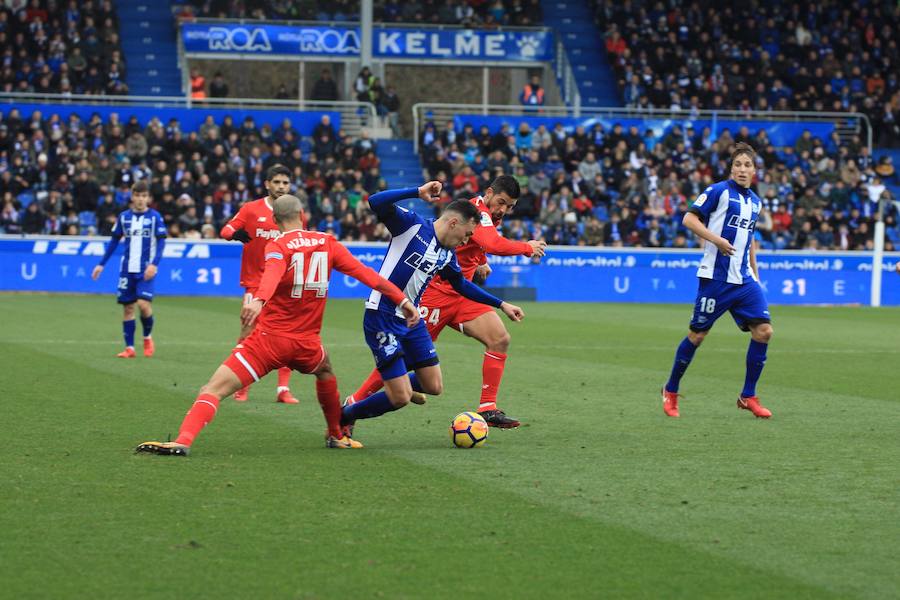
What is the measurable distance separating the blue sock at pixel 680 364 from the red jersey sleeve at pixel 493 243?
189 centimetres

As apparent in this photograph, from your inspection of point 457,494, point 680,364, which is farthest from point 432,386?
point 680,364

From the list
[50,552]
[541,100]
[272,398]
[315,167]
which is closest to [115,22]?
[315,167]

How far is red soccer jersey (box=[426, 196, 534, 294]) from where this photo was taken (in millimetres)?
10172

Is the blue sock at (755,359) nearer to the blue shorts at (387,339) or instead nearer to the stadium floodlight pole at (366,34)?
the blue shorts at (387,339)

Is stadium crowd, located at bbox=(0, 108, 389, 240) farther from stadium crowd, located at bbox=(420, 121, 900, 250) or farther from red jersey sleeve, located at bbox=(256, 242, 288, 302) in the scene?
red jersey sleeve, located at bbox=(256, 242, 288, 302)

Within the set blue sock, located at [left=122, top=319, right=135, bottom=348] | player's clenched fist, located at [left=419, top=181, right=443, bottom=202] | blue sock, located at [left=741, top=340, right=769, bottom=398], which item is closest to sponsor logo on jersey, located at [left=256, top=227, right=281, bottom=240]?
player's clenched fist, located at [left=419, top=181, right=443, bottom=202]

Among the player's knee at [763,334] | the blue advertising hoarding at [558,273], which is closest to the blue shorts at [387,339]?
the player's knee at [763,334]

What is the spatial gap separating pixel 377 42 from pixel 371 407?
33.6 metres

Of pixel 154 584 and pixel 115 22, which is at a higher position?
pixel 115 22

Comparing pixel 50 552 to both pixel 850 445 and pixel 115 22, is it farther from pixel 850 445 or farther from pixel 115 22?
pixel 115 22

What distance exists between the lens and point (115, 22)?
3962cm

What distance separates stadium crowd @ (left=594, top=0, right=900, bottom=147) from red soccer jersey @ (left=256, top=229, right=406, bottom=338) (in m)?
32.0

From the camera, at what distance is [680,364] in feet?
37.2

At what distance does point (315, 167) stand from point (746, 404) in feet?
78.4
